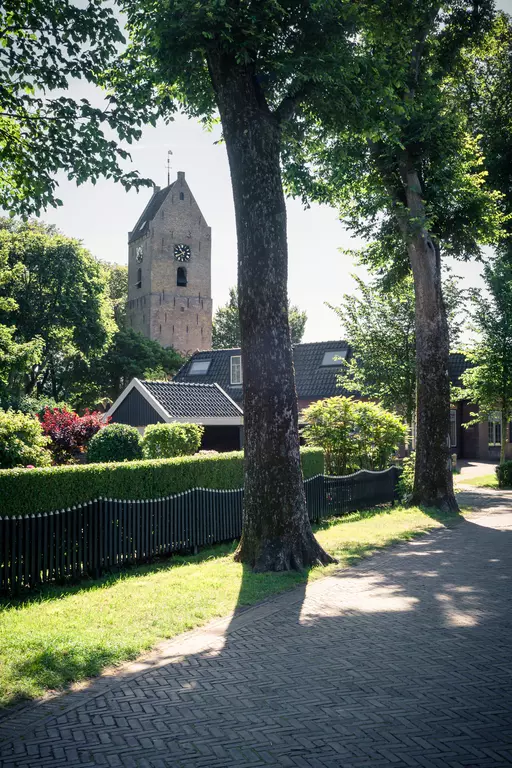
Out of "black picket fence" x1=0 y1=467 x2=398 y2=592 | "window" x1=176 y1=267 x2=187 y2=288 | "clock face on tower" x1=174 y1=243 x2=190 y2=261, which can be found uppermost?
"clock face on tower" x1=174 y1=243 x2=190 y2=261

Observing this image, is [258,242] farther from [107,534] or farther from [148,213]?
[148,213]

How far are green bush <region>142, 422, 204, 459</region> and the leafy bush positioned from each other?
170 inches

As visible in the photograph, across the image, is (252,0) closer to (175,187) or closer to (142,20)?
(142,20)

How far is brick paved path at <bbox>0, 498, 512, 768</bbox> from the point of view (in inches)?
168

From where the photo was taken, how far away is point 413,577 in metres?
9.70

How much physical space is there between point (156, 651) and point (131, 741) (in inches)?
79.3

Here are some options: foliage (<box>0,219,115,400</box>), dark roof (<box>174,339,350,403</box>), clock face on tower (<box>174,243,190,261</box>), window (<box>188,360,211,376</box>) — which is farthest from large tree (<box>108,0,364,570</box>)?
clock face on tower (<box>174,243,190,261</box>)

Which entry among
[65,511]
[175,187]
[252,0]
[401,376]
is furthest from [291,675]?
[175,187]

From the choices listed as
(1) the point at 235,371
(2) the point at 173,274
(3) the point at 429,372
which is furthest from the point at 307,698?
(2) the point at 173,274

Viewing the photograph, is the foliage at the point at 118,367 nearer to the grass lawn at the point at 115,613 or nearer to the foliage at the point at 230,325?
the foliage at the point at 230,325

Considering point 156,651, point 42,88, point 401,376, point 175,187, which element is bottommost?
point 156,651

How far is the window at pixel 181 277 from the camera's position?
63.0 metres

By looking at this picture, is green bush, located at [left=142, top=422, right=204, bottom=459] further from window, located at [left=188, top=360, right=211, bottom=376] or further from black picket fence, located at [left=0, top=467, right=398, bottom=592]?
window, located at [left=188, top=360, right=211, bottom=376]

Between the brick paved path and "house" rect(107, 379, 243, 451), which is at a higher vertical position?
"house" rect(107, 379, 243, 451)
